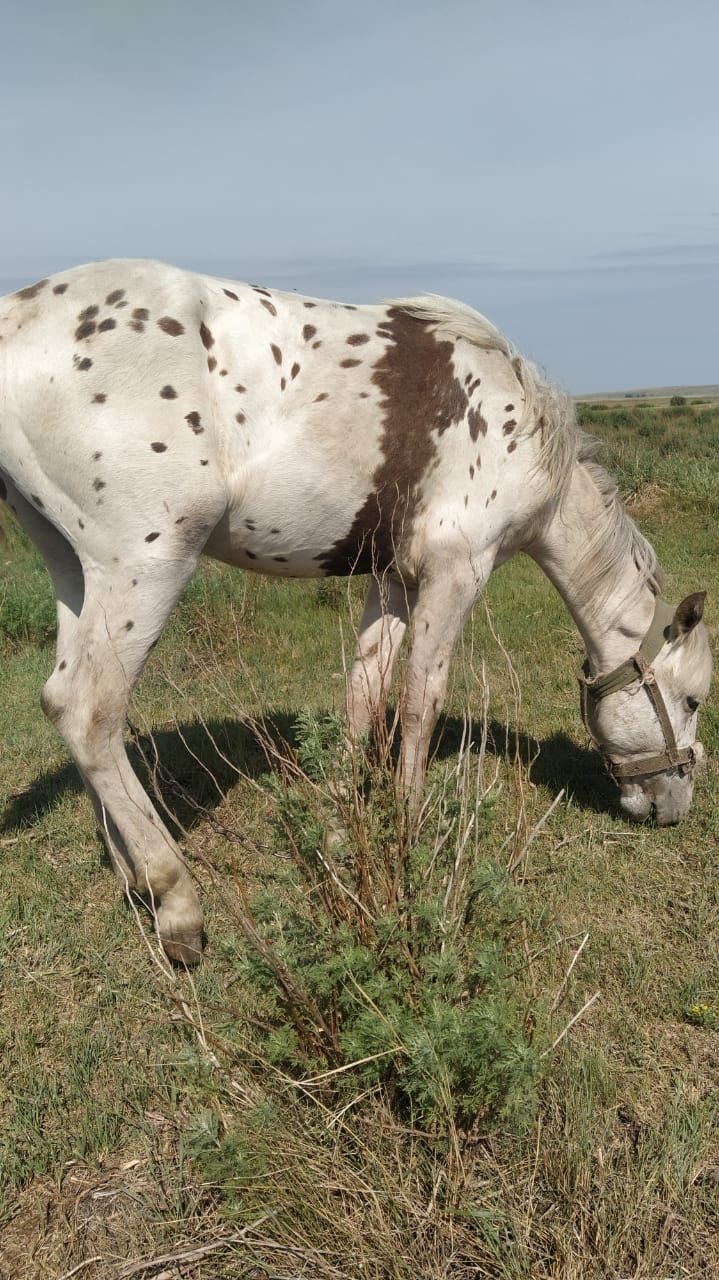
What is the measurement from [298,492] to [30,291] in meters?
1.22

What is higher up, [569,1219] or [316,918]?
[316,918]

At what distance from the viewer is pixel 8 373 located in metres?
3.27

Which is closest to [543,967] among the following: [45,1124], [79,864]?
[45,1124]

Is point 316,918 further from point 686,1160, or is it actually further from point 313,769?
point 686,1160

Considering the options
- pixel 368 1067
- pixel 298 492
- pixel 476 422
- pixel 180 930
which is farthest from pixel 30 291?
pixel 368 1067

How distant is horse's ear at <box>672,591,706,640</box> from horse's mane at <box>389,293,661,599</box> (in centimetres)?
30

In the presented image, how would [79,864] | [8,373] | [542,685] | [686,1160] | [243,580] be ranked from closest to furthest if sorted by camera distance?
[686,1160]
[8,373]
[79,864]
[542,685]
[243,580]

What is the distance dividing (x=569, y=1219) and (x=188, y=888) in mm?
1849

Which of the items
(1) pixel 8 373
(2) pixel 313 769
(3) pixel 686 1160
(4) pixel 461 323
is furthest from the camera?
(4) pixel 461 323

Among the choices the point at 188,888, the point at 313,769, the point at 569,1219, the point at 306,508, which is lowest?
the point at 188,888

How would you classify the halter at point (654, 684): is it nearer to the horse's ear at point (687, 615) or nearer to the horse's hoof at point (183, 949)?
the horse's ear at point (687, 615)

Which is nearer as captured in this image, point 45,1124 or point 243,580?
point 45,1124

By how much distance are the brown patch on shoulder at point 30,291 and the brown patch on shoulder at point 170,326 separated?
0.48 metres

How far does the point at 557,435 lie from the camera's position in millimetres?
4031
